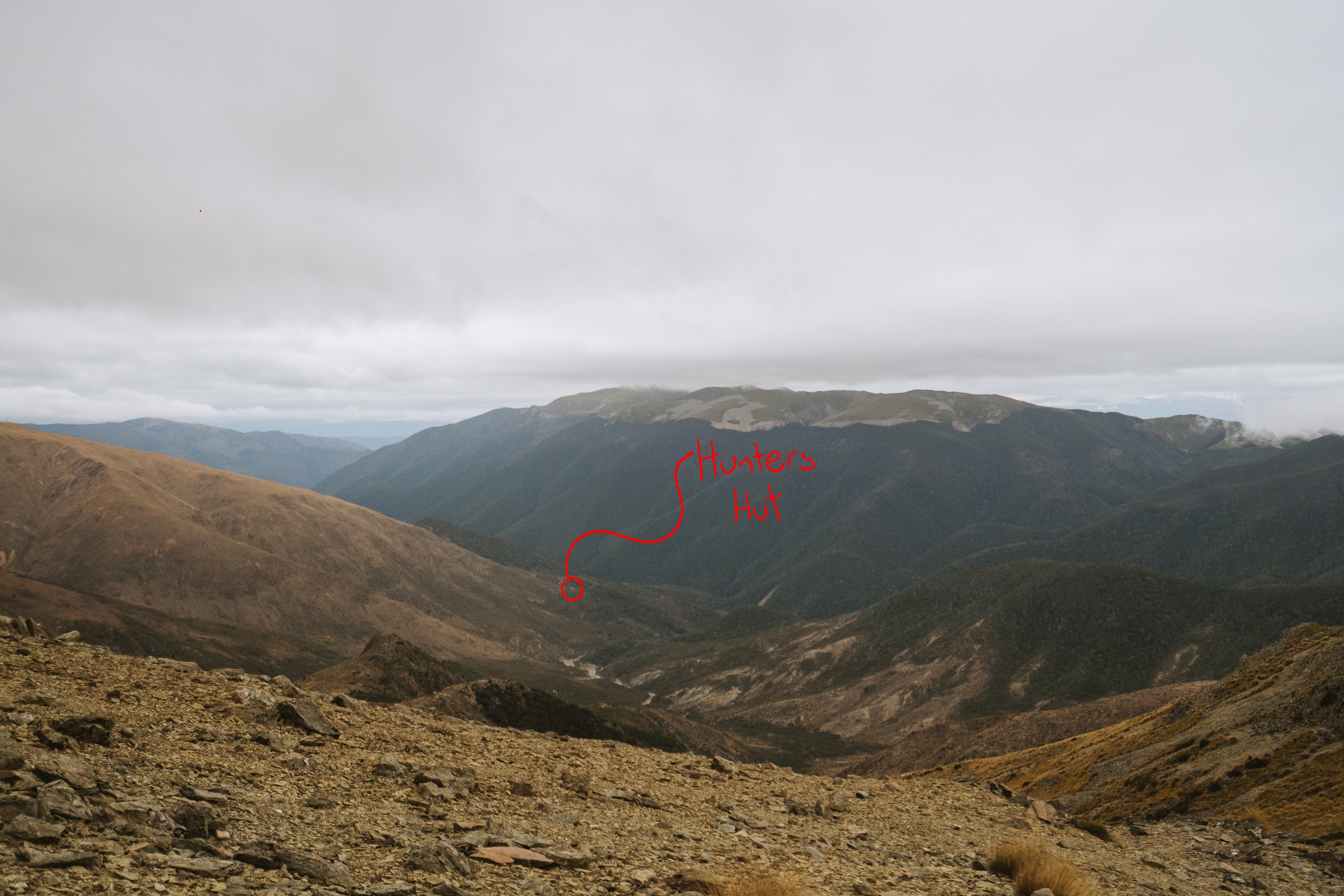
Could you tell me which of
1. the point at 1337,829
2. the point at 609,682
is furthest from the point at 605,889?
the point at 609,682

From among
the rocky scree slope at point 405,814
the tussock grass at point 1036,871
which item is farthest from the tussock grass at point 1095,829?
the tussock grass at point 1036,871

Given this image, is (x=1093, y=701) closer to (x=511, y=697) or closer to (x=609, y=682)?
(x=511, y=697)

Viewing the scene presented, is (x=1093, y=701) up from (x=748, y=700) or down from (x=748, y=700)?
up

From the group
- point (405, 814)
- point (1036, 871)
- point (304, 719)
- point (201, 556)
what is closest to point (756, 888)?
point (405, 814)

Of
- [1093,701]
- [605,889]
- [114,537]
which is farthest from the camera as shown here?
[114,537]

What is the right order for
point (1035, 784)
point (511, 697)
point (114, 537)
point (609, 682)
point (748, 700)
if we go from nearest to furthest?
point (1035, 784) → point (511, 697) → point (748, 700) → point (114, 537) → point (609, 682)

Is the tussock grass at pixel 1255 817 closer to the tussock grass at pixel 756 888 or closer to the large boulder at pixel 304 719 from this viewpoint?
the tussock grass at pixel 756 888

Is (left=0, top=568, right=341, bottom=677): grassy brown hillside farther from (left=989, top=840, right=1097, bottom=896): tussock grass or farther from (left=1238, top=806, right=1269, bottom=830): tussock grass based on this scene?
(left=1238, top=806, right=1269, bottom=830): tussock grass

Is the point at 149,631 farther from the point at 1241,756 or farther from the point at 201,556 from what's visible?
the point at 1241,756
